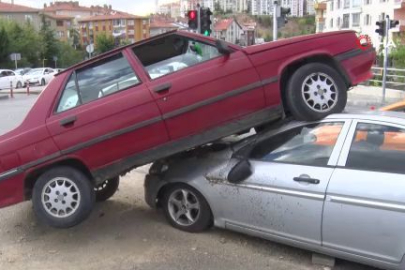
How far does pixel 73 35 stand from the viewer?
117438 mm

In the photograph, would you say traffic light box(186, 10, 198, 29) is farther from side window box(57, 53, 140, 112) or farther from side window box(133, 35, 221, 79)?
side window box(57, 53, 140, 112)

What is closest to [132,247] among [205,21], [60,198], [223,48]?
[60,198]

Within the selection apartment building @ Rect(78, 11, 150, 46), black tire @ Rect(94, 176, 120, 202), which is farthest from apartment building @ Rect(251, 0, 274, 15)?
black tire @ Rect(94, 176, 120, 202)

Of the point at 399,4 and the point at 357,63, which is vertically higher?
the point at 399,4

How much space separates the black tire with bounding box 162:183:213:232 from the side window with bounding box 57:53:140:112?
1127 mm

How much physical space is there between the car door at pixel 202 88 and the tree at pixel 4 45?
58890 millimetres

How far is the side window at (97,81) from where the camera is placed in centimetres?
489

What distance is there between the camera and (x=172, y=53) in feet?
16.5

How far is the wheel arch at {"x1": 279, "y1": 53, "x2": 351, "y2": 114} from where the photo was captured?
500 centimetres

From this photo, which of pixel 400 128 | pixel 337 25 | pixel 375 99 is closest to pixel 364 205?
pixel 400 128

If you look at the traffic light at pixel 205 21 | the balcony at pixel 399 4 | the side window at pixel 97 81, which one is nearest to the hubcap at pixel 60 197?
the side window at pixel 97 81

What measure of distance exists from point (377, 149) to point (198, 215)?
1.85m

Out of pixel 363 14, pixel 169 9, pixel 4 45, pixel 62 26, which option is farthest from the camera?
pixel 169 9

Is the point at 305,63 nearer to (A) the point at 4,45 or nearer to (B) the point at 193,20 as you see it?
(B) the point at 193,20
